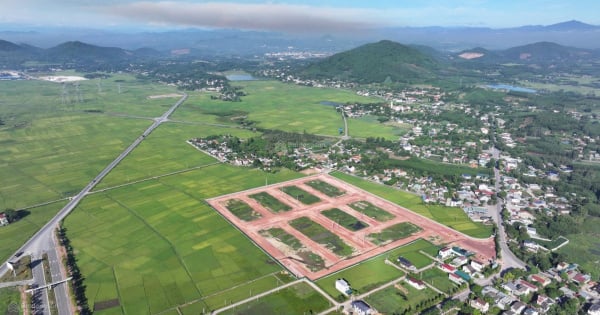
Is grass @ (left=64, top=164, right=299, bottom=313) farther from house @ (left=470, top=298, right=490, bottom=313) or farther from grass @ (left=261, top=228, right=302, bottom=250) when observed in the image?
house @ (left=470, top=298, right=490, bottom=313)

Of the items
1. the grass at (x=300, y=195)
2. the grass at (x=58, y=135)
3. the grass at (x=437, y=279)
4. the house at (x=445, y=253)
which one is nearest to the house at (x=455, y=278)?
the grass at (x=437, y=279)

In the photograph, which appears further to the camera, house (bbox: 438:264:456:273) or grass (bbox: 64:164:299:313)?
house (bbox: 438:264:456:273)

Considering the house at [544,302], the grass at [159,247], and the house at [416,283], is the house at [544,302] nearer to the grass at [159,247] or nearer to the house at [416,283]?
the house at [416,283]

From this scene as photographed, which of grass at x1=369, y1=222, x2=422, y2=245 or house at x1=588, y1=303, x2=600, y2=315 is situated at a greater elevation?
grass at x1=369, y1=222, x2=422, y2=245

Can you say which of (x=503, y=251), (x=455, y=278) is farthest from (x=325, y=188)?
(x=455, y=278)

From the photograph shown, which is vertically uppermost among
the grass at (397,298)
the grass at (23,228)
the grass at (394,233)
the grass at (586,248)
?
the grass at (23,228)

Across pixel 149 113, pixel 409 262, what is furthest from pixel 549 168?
pixel 149 113

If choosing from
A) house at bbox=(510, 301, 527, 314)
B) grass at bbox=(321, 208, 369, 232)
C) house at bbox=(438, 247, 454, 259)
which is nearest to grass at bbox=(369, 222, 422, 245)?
grass at bbox=(321, 208, 369, 232)

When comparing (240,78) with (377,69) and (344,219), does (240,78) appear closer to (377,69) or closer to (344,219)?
(377,69)
